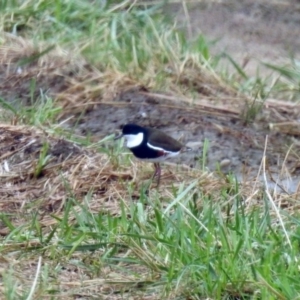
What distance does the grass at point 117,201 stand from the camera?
3.95 meters

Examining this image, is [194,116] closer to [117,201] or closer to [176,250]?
[117,201]

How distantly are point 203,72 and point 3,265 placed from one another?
348 cm

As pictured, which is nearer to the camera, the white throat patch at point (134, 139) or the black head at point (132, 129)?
the white throat patch at point (134, 139)

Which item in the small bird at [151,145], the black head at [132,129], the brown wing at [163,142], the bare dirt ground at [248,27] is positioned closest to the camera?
the small bird at [151,145]

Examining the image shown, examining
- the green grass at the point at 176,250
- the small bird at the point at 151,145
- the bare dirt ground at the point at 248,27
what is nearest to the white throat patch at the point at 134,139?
the small bird at the point at 151,145

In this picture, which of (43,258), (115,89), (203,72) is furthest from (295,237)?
(203,72)

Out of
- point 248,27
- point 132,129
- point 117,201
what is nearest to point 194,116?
point 132,129

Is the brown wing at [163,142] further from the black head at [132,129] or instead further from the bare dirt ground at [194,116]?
the bare dirt ground at [194,116]

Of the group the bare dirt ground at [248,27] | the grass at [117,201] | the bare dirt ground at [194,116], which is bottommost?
the bare dirt ground at [248,27]

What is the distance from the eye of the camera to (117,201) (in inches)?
201

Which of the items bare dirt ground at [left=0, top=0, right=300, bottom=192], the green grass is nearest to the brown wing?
bare dirt ground at [left=0, top=0, right=300, bottom=192]

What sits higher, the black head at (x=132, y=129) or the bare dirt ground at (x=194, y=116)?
the black head at (x=132, y=129)

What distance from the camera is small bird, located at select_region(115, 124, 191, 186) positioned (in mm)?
5410

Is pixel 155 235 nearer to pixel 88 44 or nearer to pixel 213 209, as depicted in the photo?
pixel 213 209
